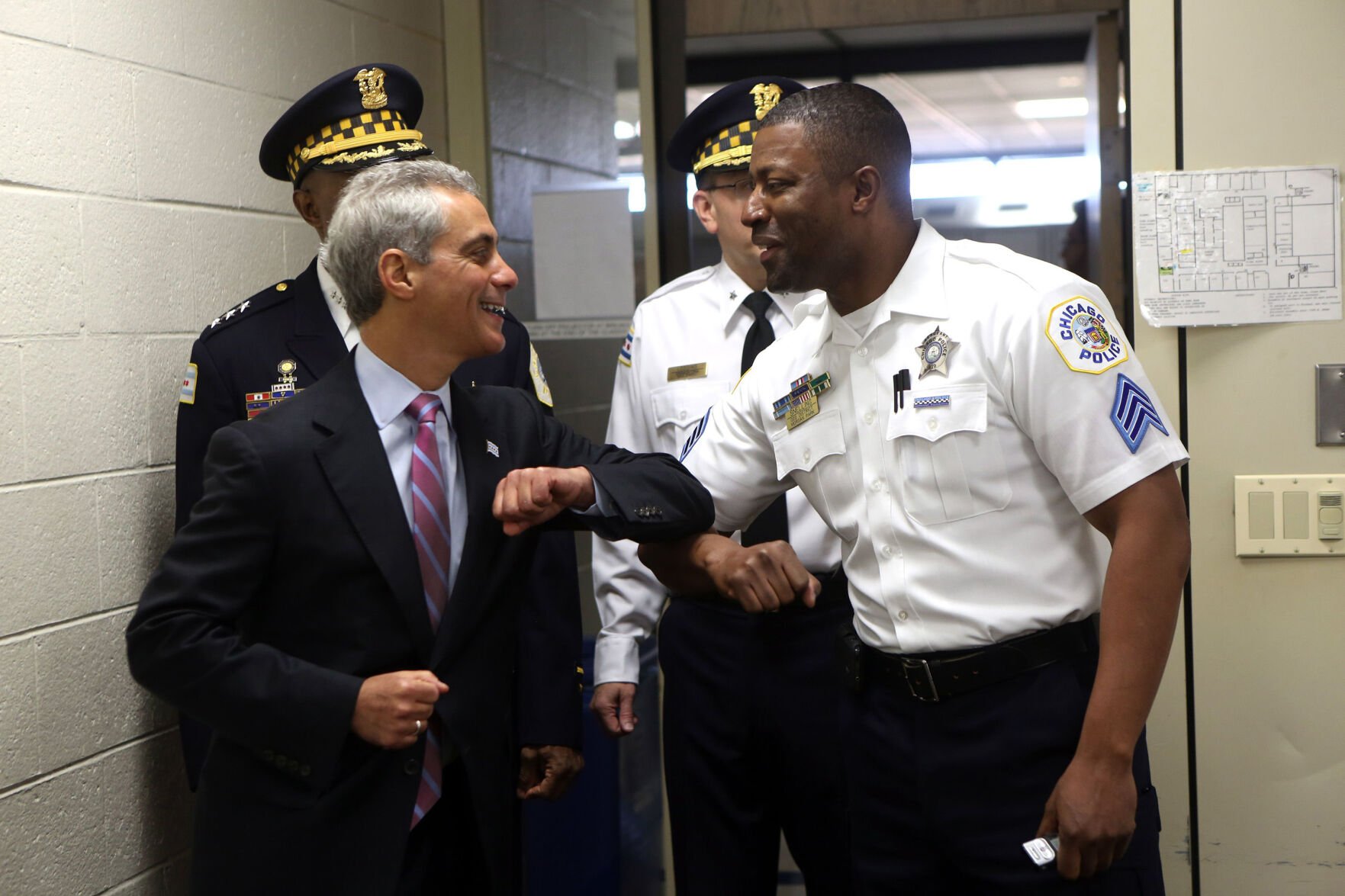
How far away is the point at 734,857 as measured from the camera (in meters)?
2.16

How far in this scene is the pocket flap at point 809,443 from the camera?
1707 millimetres

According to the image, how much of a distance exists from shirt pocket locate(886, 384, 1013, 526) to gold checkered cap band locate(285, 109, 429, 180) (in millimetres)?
1047

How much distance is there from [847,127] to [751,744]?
1.08m

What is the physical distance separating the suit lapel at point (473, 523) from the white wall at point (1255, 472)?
146cm

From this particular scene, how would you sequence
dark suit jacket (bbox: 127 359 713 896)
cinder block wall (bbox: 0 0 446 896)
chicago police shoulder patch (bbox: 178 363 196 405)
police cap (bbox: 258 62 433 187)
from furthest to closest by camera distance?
1. police cap (bbox: 258 62 433 187)
2. chicago police shoulder patch (bbox: 178 363 196 405)
3. cinder block wall (bbox: 0 0 446 896)
4. dark suit jacket (bbox: 127 359 713 896)

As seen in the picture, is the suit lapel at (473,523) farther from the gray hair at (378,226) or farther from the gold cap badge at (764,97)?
the gold cap badge at (764,97)

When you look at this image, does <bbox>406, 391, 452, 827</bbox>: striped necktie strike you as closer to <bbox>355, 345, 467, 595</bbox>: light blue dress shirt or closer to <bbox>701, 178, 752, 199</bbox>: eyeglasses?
<bbox>355, 345, 467, 595</bbox>: light blue dress shirt

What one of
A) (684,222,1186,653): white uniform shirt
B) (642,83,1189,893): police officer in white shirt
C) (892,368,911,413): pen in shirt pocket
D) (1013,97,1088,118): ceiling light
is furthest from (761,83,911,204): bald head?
(1013,97,1088,118): ceiling light

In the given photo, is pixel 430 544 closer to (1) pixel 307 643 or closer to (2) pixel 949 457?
(1) pixel 307 643

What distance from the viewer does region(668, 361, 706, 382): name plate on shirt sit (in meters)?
2.32

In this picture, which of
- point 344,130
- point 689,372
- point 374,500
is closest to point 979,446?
point 374,500

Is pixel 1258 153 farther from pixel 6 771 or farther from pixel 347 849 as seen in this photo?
pixel 6 771

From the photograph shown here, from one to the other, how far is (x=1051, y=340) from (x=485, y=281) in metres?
0.73

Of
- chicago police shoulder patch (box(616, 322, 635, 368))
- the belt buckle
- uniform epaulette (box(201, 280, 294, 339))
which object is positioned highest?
uniform epaulette (box(201, 280, 294, 339))
